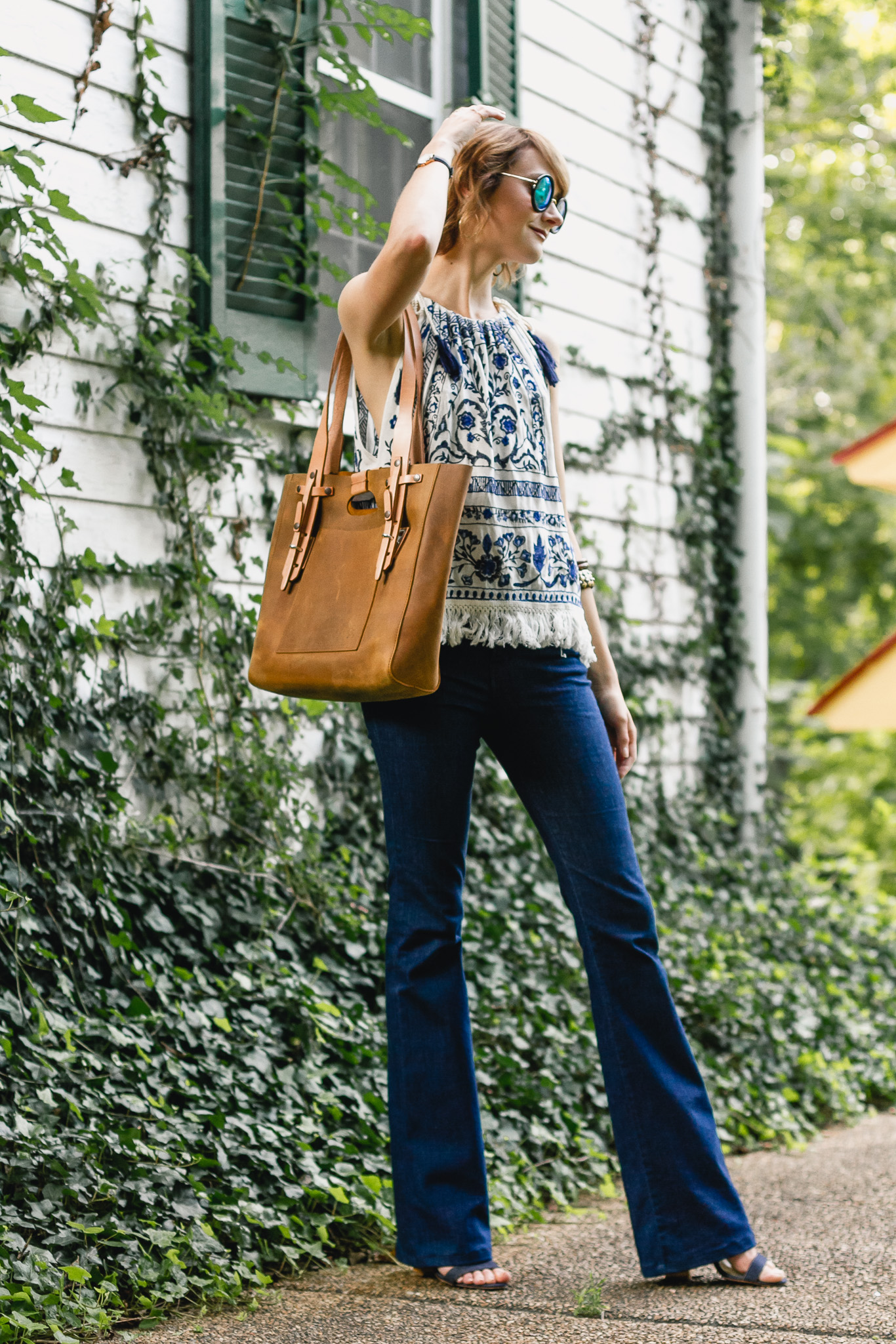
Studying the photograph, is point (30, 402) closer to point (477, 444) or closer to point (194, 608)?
point (194, 608)

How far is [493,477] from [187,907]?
1.51 meters

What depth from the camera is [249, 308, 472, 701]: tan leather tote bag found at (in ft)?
7.22

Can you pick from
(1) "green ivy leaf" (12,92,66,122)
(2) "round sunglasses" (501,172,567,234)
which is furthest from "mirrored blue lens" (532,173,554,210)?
(1) "green ivy leaf" (12,92,66,122)

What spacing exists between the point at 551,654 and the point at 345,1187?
1155 millimetres

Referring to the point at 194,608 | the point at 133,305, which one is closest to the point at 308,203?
the point at 133,305

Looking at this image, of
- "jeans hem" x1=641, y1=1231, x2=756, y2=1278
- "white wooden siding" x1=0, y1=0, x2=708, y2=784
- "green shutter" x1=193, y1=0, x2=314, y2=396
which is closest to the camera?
"jeans hem" x1=641, y1=1231, x2=756, y2=1278

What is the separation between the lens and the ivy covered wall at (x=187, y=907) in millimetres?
2553

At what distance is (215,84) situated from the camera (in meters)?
3.80

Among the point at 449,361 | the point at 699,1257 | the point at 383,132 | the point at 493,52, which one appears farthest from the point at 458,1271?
the point at 493,52

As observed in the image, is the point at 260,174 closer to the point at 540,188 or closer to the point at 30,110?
the point at 30,110

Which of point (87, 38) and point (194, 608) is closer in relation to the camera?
point (87, 38)

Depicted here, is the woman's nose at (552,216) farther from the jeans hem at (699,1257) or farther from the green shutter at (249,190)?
the jeans hem at (699,1257)

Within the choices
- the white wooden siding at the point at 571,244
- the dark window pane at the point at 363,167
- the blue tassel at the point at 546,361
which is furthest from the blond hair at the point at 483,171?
the dark window pane at the point at 363,167

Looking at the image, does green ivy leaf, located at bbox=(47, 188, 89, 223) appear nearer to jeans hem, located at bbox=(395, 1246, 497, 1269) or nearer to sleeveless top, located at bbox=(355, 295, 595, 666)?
sleeveless top, located at bbox=(355, 295, 595, 666)
